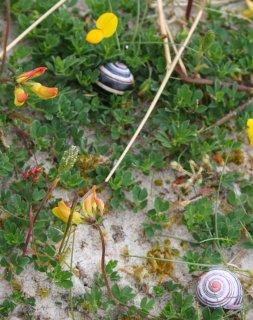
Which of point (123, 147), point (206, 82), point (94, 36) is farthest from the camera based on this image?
point (206, 82)

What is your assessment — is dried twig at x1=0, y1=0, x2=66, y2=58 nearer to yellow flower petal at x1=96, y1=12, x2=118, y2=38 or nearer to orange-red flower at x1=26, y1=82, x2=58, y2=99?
yellow flower petal at x1=96, y1=12, x2=118, y2=38

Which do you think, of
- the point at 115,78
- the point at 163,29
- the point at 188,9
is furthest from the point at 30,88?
the point at 188,9

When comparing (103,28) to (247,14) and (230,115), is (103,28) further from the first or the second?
(247,14)

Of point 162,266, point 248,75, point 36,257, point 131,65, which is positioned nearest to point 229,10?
point 248,75

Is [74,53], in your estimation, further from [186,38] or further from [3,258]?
[3,258]

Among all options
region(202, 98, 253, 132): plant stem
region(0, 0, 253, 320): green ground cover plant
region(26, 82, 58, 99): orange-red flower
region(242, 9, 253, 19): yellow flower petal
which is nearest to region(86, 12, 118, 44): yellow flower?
region(0, 0, 253, 320): green ground cover plant
